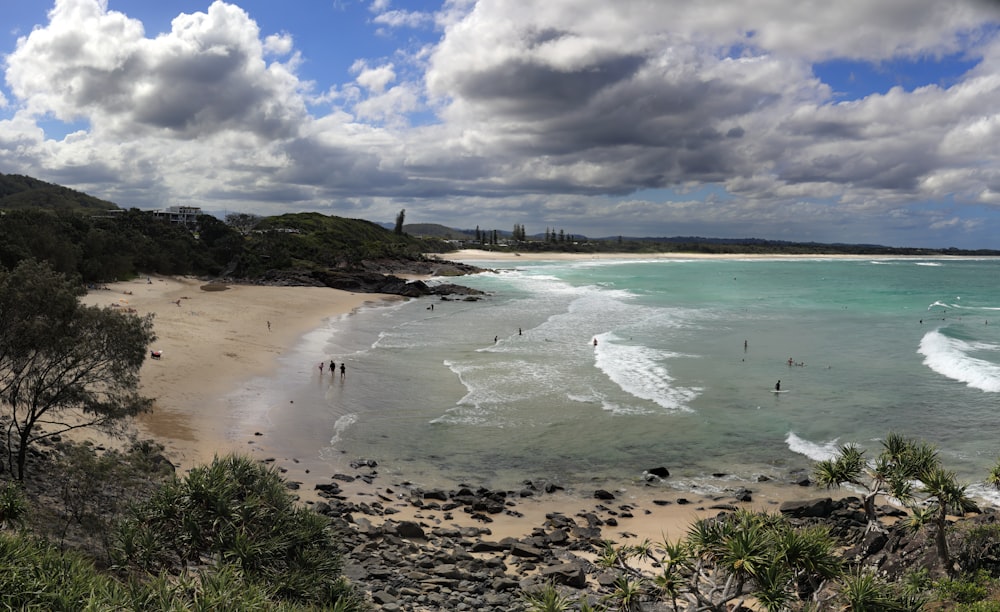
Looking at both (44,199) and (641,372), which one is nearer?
(641,372)

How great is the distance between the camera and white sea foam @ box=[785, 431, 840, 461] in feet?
74.4

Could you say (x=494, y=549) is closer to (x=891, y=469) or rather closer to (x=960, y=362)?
(x=891, y=469)

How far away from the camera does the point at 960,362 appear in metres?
37.4

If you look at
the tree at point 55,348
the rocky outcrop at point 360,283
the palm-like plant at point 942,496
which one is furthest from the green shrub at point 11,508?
the rocky outcrop at point 360,283

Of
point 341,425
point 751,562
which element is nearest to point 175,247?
point 341,425

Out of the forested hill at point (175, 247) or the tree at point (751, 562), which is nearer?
the tree at point (751, 562)

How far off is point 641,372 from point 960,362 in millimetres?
20450

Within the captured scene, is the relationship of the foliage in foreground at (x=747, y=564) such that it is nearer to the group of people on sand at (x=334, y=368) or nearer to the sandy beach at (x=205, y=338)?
the sandy beach at (x=205, y=338)

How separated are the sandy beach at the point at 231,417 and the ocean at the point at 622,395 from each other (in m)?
1.15

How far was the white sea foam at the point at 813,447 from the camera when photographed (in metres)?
22.7

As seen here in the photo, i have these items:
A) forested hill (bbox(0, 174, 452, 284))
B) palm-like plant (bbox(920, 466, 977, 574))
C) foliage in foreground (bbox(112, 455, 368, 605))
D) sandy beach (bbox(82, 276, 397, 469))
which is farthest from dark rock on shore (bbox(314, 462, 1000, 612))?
forested hill (bbox(0, 174, 452, 284))

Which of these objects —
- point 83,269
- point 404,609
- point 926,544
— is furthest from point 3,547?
point 83,269

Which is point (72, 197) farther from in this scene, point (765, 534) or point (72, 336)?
point (765, 534)

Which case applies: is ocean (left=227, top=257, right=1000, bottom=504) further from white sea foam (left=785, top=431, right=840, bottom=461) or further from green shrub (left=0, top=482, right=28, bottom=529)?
green shrub (left=0, top=482, right=28, bottom=529)
